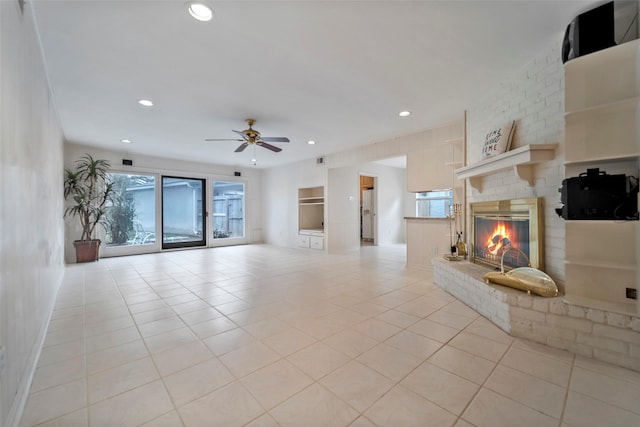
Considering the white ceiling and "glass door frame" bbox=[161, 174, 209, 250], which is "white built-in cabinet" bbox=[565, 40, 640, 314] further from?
"glass door frame" bbox=[161, 174, 209, 250]

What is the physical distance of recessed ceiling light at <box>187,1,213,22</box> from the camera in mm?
1892

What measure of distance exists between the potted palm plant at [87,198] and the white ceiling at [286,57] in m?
1.81

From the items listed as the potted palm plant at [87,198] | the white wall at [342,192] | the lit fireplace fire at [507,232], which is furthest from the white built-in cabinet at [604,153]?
the potted palm plant at [87,198]

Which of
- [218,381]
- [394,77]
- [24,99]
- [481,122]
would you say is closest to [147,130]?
[24,99]

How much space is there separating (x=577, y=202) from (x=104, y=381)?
3632 mm

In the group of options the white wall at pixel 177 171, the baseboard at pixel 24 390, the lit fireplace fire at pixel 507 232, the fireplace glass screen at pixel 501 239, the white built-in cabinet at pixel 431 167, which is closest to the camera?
the baseboard at pixel 24 390

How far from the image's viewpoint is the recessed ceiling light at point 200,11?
1892mm

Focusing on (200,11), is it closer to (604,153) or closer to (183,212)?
(604,153)

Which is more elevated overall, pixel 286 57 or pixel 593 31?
pixel 286 57

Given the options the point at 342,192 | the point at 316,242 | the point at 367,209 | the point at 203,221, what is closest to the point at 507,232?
the point at 342,192

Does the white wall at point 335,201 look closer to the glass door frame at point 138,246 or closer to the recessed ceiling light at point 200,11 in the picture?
the glass door frame at point 138,246

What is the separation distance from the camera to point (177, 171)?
748cm

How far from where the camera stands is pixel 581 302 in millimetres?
2066

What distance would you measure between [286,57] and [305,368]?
2692mm
